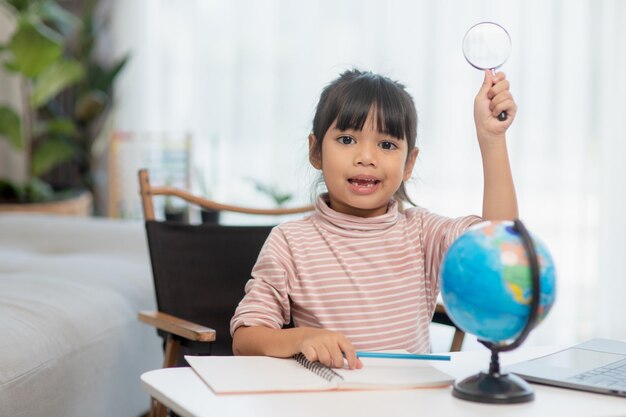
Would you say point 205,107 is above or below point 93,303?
above

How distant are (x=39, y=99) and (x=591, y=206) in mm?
2616

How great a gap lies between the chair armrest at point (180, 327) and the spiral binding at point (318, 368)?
1.77 feet

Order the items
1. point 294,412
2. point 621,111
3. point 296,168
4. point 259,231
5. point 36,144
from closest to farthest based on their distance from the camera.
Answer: point 294,412
point 259,231
point 621,111
point 296,168
point 36,144

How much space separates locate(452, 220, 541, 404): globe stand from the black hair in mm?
473

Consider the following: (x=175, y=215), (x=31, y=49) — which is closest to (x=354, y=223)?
(x=175, y=215)

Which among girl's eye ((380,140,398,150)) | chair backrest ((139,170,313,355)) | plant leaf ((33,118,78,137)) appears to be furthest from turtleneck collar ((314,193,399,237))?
plant leaf ((33,118,78,137))

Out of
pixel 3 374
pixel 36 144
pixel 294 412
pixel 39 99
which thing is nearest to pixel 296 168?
pixel 39 99

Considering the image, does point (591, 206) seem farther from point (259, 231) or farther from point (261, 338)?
point (261, 338)

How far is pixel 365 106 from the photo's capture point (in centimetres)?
138

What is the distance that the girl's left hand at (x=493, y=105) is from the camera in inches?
46.3

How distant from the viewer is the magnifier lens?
114cm

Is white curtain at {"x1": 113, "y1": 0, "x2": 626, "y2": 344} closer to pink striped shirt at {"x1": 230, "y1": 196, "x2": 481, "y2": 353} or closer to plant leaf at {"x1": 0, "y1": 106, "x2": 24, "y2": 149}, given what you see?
plant leaf at {"x1": 0, "y1": 106, "x2": 24, "y2": 149}

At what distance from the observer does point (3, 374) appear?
5.32 feet

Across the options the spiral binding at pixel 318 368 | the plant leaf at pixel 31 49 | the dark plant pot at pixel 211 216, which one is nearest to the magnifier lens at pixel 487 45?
the spiral binding at pixel 318 368
